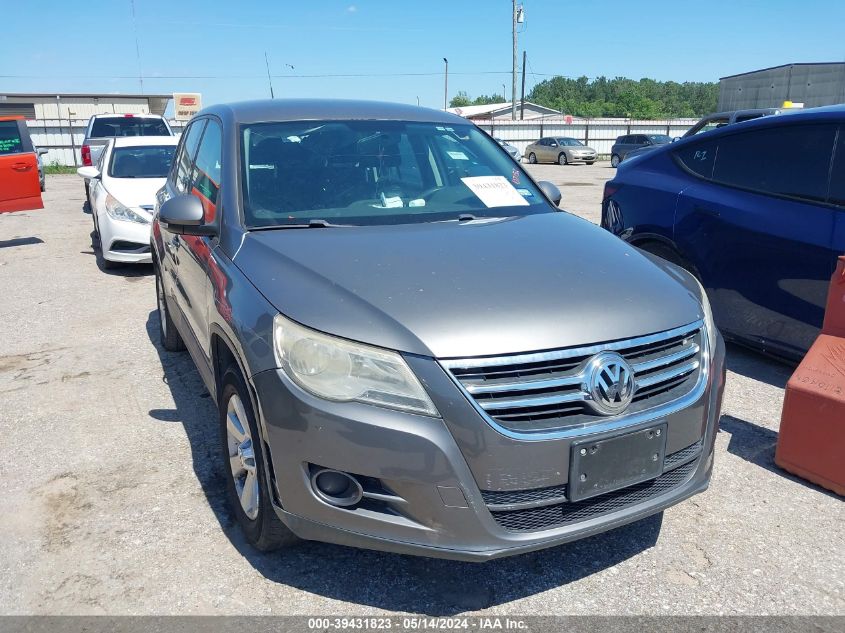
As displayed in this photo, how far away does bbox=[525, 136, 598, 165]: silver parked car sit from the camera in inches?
1262

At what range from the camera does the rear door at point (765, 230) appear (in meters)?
4.24

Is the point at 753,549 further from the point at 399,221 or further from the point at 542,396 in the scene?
the point at 399,221

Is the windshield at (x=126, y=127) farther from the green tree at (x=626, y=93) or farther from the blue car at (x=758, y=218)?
the green tree at (x=626, y=93)

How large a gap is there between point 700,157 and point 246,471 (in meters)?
3.88

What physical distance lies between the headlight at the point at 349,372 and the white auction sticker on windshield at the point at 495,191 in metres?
1.52

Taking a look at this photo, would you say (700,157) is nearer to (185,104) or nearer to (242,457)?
(242,457)

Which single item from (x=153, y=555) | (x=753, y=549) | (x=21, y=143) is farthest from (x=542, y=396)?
(x=21, y=143)

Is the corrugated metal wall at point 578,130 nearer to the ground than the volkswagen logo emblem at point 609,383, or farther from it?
nearer to the ground

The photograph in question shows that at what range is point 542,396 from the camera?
2256 millimetres

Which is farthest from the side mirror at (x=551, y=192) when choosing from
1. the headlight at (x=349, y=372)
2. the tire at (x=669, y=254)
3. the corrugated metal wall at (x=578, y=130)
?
the corrugated metal wall at (x=578, y=130)

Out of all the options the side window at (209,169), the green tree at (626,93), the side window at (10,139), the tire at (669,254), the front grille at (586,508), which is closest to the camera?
the front grille at (586,508)

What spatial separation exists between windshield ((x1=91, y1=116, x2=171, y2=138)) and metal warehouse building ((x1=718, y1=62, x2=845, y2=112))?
3611 cm

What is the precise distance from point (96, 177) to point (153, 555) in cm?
739

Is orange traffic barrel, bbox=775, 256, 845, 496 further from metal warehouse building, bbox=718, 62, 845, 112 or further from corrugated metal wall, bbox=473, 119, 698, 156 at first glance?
metal warehouse building, bbox=718, 62, 845, 112
